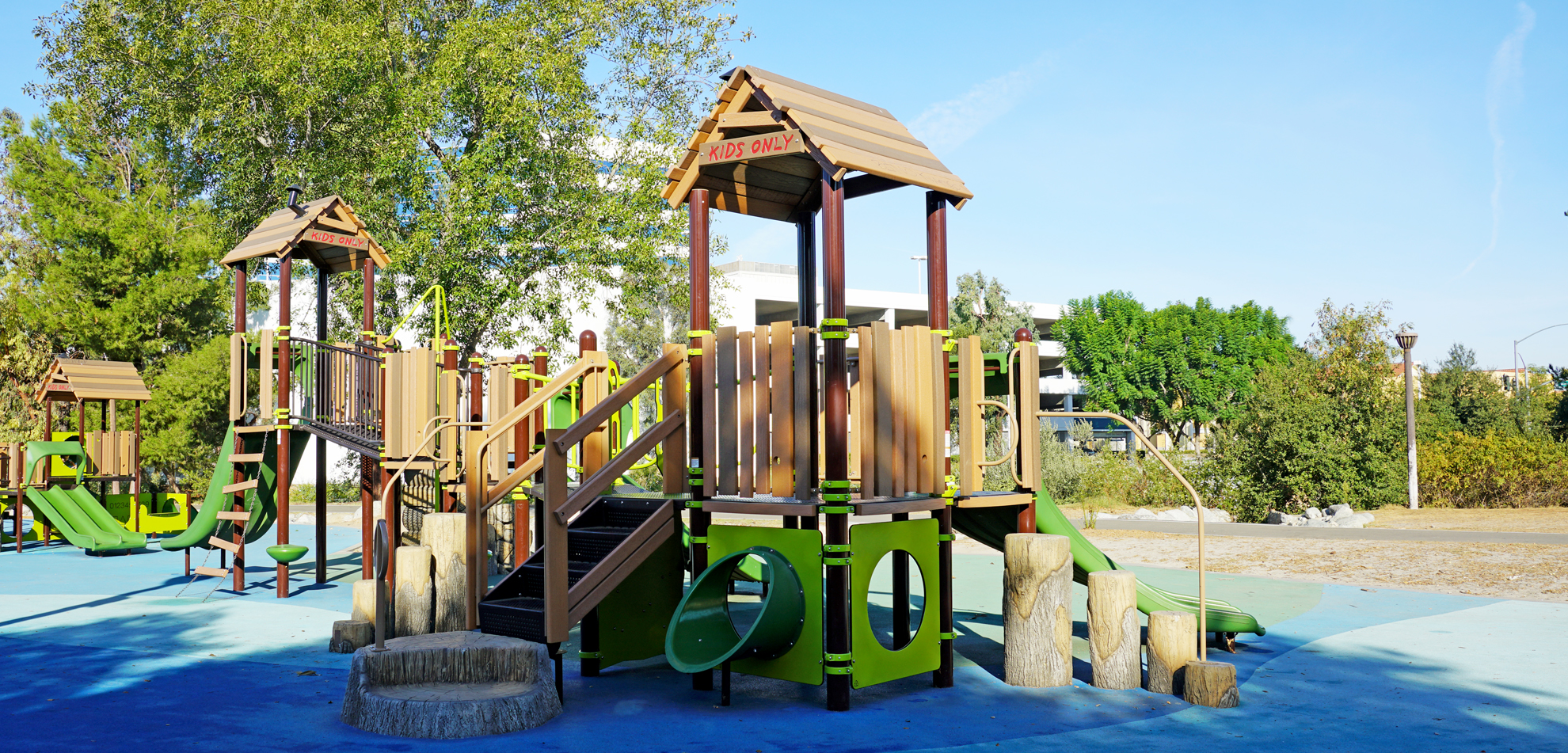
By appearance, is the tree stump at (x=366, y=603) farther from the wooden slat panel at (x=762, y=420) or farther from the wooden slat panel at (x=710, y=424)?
the wooden slat panel at (x=762, y=420)

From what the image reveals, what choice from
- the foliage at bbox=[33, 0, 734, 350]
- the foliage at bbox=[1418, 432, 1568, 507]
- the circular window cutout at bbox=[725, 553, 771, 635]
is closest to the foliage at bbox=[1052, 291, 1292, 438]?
the foliage at bbox=[1418, 432, 1568, 507]

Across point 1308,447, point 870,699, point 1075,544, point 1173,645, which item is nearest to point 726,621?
point 870,699

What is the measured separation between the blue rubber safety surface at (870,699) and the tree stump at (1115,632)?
0.48ft

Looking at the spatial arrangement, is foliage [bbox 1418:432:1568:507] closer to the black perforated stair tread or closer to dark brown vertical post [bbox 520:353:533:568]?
dark brown vertical post [bbox 520:353:533:568]

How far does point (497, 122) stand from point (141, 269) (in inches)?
443

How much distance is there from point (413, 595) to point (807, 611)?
12.1 ft

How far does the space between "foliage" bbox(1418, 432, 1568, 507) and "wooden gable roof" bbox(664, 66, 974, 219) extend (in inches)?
785

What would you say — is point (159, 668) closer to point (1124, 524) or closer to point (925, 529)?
point (925, 529)

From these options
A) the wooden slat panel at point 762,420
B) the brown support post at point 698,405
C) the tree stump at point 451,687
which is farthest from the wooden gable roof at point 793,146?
the tree stump at point 451,687

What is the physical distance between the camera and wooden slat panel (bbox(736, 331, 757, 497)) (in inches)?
286

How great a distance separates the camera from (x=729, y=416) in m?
7.30

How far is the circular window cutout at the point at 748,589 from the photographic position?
35.7ft

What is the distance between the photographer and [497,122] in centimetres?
2162

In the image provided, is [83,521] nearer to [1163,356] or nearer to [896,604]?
[896,604]
